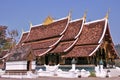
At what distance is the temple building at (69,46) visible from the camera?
25.0 metres

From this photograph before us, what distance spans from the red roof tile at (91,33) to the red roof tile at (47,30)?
348cm

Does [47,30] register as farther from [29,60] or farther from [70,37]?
[29,60]

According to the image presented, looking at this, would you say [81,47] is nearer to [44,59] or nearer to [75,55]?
[75,55]

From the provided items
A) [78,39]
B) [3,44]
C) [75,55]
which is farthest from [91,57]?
[3,44]

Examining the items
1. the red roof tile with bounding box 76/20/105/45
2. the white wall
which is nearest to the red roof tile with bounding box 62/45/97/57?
the red roof tile with bounding box 76/20/105/45

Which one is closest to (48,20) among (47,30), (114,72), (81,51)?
(47,30)

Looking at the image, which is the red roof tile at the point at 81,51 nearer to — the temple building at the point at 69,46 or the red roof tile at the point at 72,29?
the temple building at the point at 69,46

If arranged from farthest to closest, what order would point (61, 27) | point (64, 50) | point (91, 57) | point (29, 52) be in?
point (61, 27) → point (64, 50) → point (91, 57) → point (29, 52)

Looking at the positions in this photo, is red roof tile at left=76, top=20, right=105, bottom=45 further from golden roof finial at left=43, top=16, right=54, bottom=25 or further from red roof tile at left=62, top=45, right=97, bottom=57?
golden roof finial at left=43, top=16, right=54, bottom=25

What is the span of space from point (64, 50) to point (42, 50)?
14.5 ft

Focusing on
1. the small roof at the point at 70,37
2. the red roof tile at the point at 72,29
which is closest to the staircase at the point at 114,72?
the small roof at the point at 70,37

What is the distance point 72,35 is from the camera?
30703mm

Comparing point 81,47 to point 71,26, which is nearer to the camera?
point 81,47

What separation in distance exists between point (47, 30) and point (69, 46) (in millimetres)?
7751
